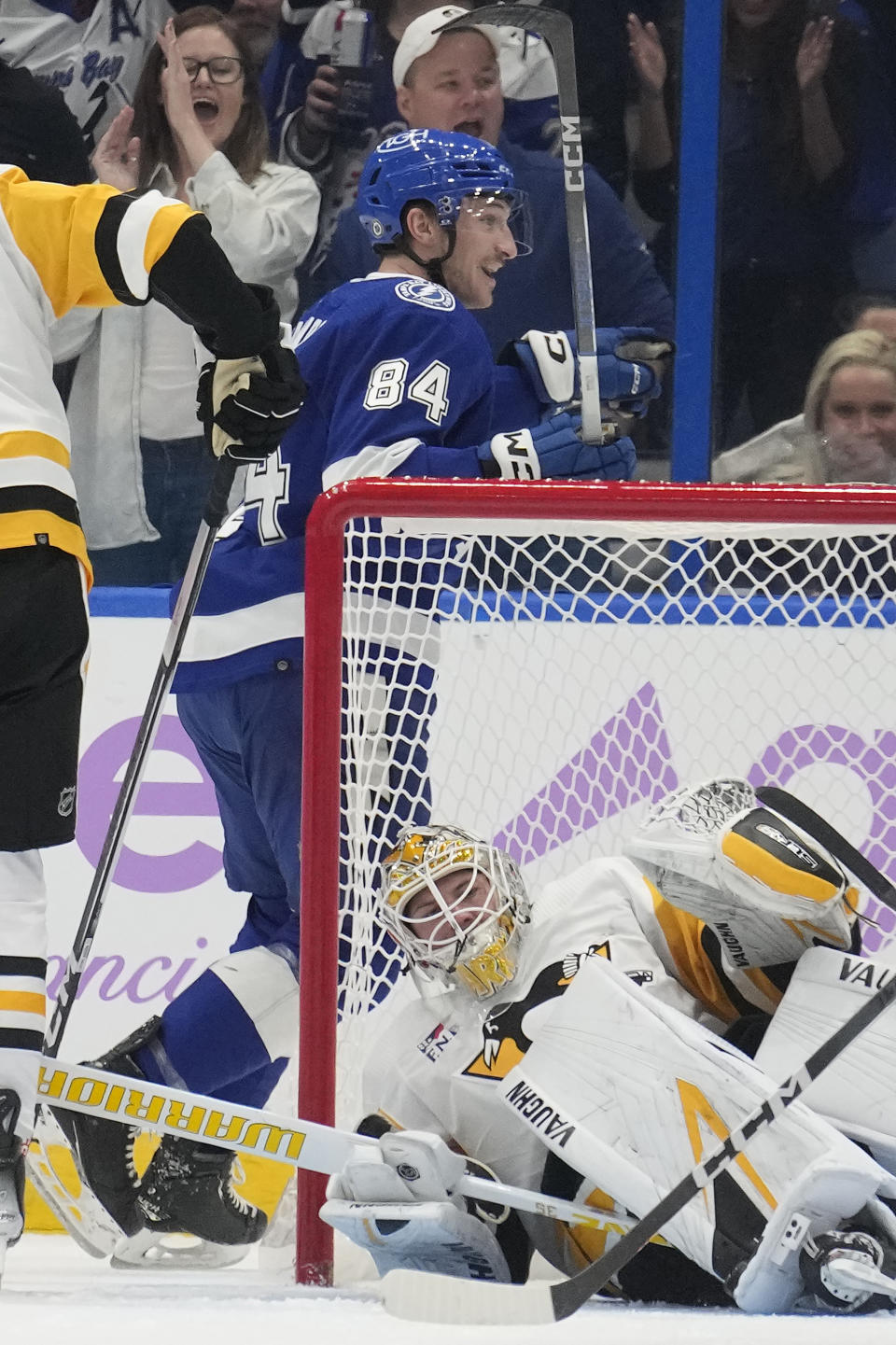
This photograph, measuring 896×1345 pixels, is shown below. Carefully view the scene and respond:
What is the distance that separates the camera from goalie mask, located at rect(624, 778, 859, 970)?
171 centimetres

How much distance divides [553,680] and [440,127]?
132cm

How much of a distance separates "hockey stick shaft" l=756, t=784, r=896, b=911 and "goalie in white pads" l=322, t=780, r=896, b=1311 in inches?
1.0

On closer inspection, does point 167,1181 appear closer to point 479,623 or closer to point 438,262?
point 479,623

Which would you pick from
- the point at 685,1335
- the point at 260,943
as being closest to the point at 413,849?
the point at 260,943

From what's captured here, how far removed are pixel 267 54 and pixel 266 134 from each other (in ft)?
0.49

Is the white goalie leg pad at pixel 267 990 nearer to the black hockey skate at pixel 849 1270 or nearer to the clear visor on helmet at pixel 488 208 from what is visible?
the black hockey skate at pixel 849 1270

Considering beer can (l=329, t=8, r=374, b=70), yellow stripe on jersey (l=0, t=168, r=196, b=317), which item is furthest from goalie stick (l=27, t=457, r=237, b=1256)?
beer can (l=329, t=8, r=374, b=70)

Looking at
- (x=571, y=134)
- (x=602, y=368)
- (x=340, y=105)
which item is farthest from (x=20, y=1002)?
(x=340, y=105)

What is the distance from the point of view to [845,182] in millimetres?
3162

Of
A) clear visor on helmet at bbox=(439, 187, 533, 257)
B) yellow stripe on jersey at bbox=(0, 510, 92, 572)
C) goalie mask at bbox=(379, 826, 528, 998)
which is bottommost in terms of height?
goalie mask at bbox=(379, 826, 528, 998)

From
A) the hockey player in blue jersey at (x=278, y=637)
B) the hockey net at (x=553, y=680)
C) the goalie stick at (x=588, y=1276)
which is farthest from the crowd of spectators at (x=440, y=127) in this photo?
the goalie stick at (x=588, y=1276)

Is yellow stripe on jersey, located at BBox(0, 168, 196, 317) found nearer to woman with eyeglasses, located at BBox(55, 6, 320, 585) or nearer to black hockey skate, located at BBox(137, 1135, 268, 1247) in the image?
black hockey skate, located at BBox(137, 1135, 268, 1247)

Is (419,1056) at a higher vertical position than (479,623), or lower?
lower

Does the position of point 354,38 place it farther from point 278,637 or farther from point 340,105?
point 278,637
